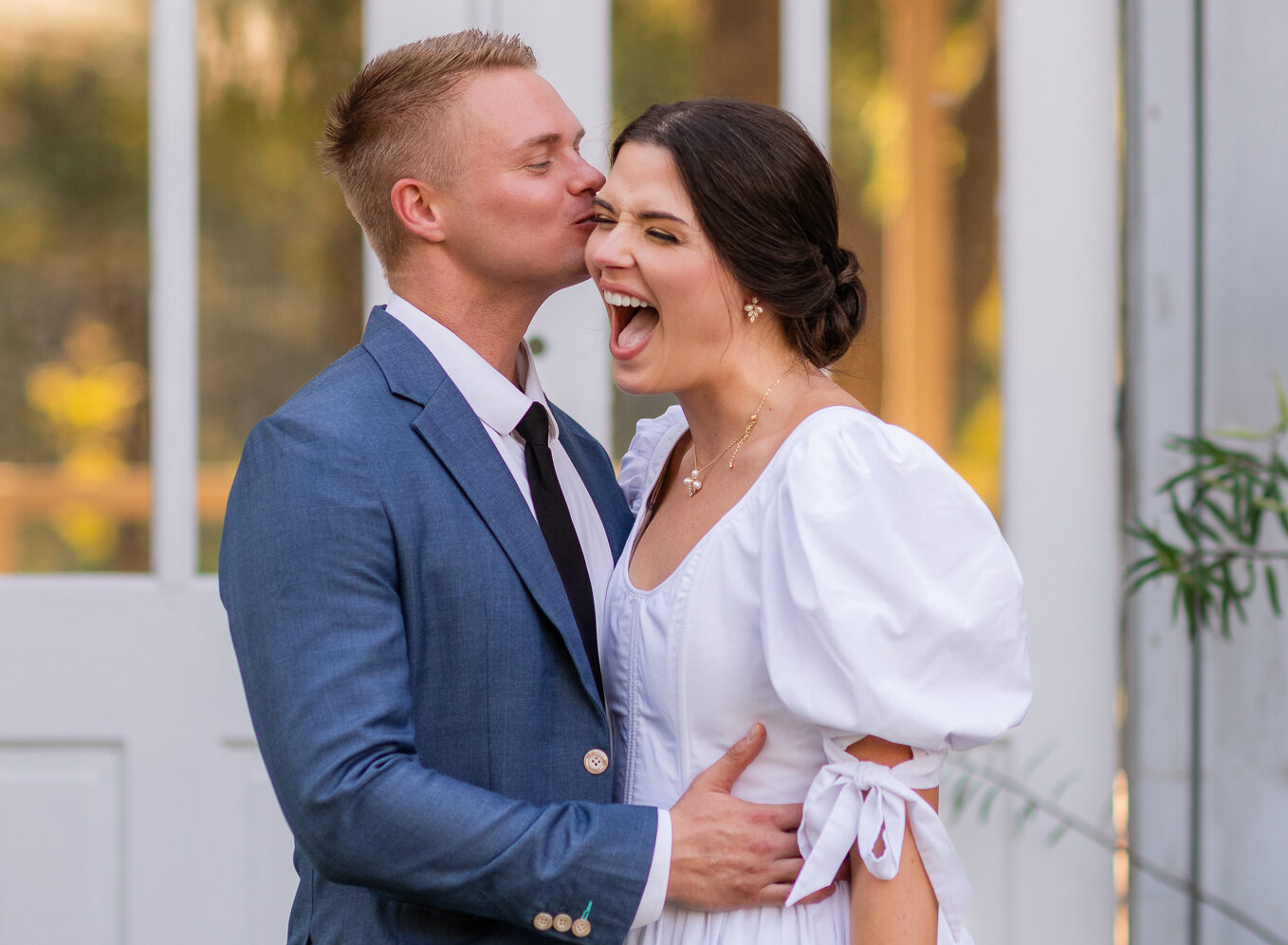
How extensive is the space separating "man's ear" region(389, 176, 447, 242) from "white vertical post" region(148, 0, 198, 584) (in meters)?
0.73

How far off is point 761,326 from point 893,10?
0.95 meters

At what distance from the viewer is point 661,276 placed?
3.91ft

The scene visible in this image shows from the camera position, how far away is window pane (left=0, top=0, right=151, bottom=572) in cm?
192

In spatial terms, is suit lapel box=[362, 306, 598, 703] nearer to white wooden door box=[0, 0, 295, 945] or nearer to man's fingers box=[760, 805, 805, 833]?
man's fingers box=[760, 805, 805, 833]

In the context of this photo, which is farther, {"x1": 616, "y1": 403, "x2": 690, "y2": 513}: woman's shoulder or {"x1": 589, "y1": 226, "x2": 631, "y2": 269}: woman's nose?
{"x1": 616, "y1": 403, "x2": 690, "y2": 513}: woman's shoulder

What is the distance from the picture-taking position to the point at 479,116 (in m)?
1.32

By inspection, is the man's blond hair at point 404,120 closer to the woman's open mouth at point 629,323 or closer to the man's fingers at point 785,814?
the woman's open mouth at point 629,323

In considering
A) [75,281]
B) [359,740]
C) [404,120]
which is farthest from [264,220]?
[359,740]

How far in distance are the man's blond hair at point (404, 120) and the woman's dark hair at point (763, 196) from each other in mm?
227

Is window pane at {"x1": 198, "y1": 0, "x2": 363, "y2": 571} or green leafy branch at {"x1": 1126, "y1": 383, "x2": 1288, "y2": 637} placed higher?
window pane at {"x1": 198, "y1": 0, "x2": 363, "y2": 571}

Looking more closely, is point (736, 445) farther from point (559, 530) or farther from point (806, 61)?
point (806, 61)

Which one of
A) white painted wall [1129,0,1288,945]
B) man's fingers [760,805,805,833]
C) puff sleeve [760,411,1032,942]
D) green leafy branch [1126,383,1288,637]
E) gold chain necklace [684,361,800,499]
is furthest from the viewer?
white painted wall [1129,0,1288,945]

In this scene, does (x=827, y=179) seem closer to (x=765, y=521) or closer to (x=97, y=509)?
(x=765, y=521)

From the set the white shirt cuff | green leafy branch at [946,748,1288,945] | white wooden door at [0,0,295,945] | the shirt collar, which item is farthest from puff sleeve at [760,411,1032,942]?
white wooden door at [0,0,295,945]
